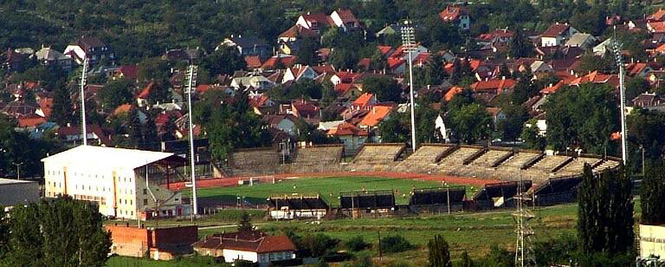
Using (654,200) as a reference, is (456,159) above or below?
above

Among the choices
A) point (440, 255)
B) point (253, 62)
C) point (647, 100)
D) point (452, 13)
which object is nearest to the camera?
point (440, 255)

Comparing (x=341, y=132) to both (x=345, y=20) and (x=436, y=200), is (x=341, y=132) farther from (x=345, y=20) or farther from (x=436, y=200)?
(x=345, y=20)

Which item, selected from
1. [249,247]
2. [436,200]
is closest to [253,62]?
[436,200]

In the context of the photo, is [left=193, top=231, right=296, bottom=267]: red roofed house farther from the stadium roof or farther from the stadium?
the stadium roof

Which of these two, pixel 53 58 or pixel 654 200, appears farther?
pixel 53 58

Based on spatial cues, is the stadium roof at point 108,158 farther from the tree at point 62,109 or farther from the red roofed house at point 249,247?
the tree at point 62,109

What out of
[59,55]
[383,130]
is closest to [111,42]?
[59,55]

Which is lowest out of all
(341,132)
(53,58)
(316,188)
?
(316,188)

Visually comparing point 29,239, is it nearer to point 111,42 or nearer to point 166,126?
point 166,126

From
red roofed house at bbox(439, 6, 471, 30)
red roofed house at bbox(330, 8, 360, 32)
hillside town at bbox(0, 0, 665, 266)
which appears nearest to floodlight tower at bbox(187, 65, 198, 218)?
hillside town at bbox(0, 0, 665, 266)
